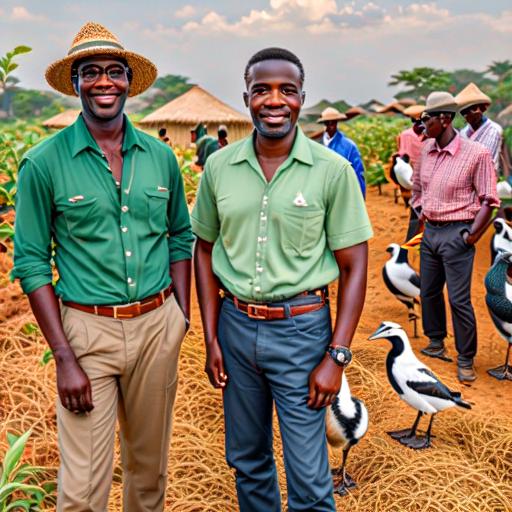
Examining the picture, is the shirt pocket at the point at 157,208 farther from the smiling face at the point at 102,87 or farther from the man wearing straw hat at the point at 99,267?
the smiling face at the point at 102,87

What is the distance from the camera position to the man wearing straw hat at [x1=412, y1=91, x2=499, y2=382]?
14.2 ft

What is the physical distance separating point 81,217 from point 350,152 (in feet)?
13.4

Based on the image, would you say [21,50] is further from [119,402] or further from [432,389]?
[432,389]

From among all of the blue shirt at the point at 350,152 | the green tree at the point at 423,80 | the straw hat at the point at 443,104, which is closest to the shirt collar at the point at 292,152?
the straw hat at the point at 443,104

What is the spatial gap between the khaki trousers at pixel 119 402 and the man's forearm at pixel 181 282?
5 cm

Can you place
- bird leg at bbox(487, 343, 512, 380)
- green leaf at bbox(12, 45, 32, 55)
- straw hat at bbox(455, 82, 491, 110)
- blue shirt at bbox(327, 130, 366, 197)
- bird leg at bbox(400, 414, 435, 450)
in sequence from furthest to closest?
blue shirt at bbox(327, 130, 366, 197), straw hat at bbox(455, 82, 491, 110), bird leg at bbox(487, 343, 512, 380), green leaf at bbox(12, 45, 32, 55), bird leg at bbox(400, 414, 435, 450)

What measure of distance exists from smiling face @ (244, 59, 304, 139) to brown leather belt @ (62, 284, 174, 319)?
660 millimetres

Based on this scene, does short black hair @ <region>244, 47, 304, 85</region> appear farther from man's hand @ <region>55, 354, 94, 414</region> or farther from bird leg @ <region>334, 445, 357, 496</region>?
bird leg @ <region>334, 445, 357, 496</region>

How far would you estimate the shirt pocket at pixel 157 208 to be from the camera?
91.2 inches

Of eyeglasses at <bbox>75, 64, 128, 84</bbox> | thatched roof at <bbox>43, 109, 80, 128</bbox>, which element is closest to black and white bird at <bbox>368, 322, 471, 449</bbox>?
eyeglasses at <bbox>75, 64, 128, 84</bbox>

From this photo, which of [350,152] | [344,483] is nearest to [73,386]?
[344,483]

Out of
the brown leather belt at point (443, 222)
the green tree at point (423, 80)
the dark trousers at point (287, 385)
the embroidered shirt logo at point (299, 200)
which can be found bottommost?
the green tree at point (423, 80)

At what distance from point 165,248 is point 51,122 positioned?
1806cm

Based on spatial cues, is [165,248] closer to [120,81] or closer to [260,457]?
[120,81]
